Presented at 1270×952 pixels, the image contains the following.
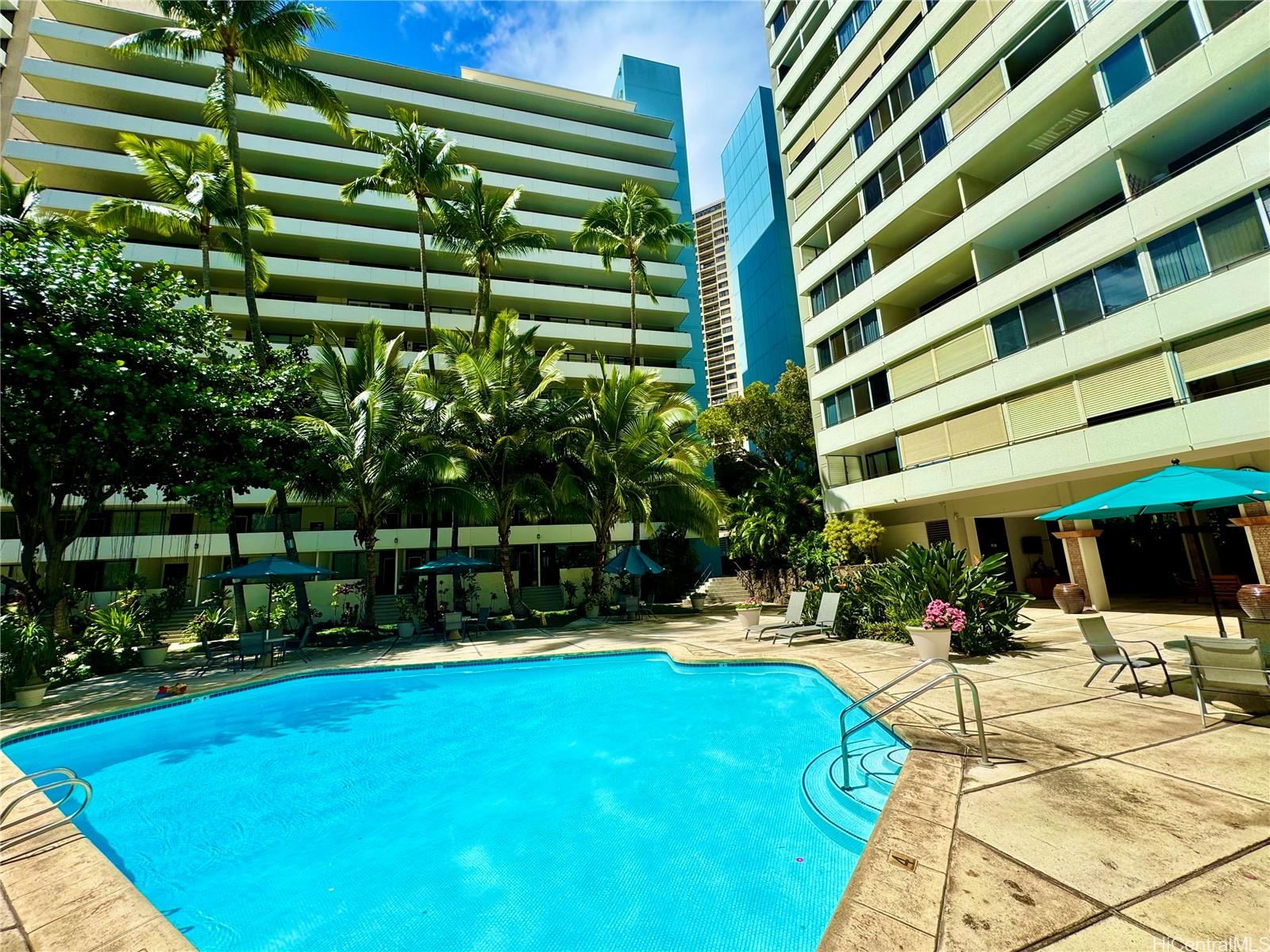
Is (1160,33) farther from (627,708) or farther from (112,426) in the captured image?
(112,426)

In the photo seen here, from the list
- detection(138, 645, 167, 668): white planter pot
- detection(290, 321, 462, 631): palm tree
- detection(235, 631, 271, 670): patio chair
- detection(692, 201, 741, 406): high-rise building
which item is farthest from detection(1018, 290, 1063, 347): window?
detection(692, 201, 741, 406): high-rise building

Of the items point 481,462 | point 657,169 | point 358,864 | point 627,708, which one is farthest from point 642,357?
point 358,864

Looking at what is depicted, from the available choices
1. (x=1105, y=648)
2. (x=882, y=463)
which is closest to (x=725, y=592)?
(x=882, y=463)

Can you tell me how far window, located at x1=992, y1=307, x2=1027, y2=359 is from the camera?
15805 mm

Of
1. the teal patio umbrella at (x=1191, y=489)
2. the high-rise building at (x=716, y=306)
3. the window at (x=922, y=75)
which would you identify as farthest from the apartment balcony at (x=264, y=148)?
the high-rise building at (x=716, y=306)

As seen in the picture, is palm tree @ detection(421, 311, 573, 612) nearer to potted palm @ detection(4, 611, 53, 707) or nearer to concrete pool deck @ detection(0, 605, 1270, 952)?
potted palm @ detection(4, 611, 53, 707)

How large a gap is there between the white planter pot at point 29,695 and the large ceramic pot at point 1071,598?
76.0 feet

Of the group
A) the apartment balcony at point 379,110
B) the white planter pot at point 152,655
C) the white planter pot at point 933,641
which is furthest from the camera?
the apartment balcony at point 379,110

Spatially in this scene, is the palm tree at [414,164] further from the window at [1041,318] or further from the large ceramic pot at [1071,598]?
→ the large ceramic pot at [1071,598]

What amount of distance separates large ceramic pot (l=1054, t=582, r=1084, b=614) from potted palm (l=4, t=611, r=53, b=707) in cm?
2313

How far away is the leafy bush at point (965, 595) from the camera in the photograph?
9.80 meters

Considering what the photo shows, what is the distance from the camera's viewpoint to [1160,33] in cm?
1260

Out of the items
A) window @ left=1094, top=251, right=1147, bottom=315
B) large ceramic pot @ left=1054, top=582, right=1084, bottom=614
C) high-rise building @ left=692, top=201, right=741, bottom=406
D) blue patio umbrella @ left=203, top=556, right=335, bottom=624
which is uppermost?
high-rise building @ left=692, top=201, right=741, bottom=406

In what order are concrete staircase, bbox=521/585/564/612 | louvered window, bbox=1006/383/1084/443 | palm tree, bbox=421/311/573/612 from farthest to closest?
1. concrete staircase, bbox=521/585/564/612
2. palm tree, bbox=421/311/573/612
3. louvered window, bbox=1006/383/1084/443
